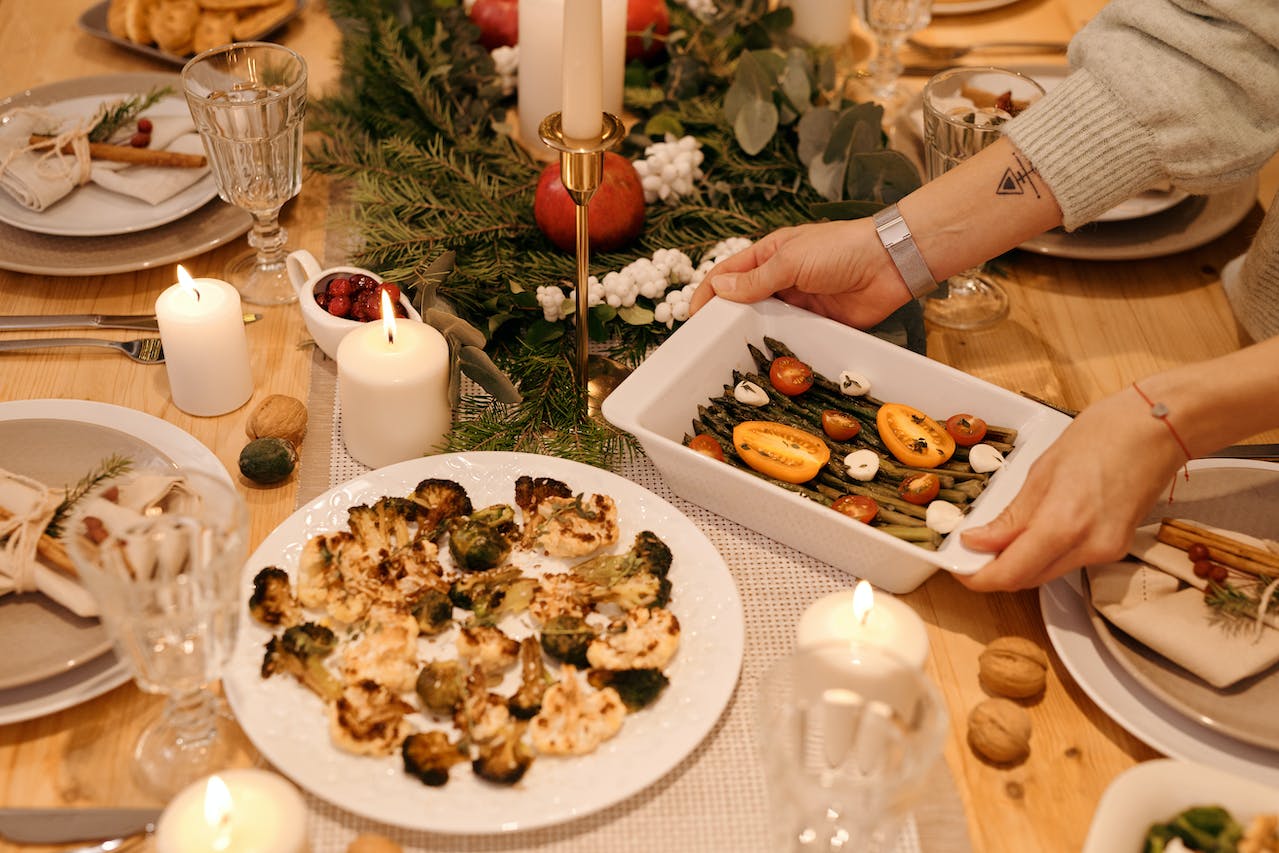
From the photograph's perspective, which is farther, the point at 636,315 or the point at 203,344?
the point at 636,315

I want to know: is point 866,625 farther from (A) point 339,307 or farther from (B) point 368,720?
(A) point 339,307

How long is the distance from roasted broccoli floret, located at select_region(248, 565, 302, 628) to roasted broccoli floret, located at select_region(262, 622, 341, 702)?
21mm

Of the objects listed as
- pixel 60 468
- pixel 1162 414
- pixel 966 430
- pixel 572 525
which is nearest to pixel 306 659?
pixel 572 525

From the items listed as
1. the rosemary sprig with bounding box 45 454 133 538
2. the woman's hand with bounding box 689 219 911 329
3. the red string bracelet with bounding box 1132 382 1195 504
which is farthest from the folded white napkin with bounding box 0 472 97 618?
the red string bracelet with bounding box 1132 382 1195 504

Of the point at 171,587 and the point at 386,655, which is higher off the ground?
the point at 171,587

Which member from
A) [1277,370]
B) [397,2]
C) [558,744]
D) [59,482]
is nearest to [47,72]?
[397,2]

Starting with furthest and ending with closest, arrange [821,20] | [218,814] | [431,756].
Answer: [821,20] → [431,756] → [218,814]

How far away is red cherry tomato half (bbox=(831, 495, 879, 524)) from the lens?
1.16 meters

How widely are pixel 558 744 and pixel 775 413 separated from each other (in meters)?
0.49

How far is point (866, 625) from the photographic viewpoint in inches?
37.8

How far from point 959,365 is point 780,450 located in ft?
1.33

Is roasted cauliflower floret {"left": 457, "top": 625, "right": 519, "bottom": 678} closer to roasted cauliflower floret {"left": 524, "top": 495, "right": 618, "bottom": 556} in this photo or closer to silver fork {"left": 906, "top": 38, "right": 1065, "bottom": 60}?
roasted cauliflower floret {"left": 524, "top": 495, "right": 618, "bottom": 556}

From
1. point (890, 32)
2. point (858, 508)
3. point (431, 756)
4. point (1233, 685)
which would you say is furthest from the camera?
point (890, 32)

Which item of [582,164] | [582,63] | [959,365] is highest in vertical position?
[582,63]
